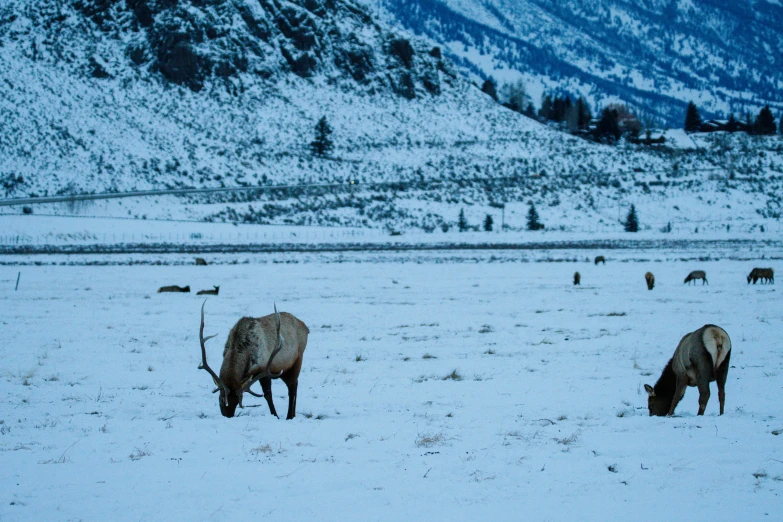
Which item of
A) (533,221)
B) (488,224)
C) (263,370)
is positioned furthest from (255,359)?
(533,221)

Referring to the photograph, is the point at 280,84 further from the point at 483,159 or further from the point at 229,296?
the point at 229,296

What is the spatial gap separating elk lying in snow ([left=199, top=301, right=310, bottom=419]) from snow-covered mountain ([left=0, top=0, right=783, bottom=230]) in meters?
59.8

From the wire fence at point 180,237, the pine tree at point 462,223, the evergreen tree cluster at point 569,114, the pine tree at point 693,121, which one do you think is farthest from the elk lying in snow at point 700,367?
the pine tree at point 693,121

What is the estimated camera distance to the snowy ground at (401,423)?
6.07m

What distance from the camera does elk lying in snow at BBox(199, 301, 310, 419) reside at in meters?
8.36

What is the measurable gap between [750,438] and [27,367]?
11.5 meters

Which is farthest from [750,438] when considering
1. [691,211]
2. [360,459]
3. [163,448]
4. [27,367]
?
[691,211]

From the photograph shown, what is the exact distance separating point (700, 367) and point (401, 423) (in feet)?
12.7

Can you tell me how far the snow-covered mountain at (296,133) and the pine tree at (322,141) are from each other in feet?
5.63

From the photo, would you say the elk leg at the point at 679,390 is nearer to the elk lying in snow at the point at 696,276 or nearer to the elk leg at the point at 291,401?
the elk leg at the point at 291,401

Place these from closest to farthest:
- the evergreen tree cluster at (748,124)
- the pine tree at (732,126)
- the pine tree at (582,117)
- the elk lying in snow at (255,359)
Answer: the elk lying in snow at (255,359) → the evergreen tree cluster at (748,124) → the pine tree at (732,126) → the pine tree at (582,117)

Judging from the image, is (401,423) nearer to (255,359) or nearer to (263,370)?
(263,370)

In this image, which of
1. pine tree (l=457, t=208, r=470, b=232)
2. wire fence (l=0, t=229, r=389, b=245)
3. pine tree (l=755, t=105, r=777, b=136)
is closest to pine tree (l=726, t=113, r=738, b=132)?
pine tree (l=755, t=105, r=777, b=136)

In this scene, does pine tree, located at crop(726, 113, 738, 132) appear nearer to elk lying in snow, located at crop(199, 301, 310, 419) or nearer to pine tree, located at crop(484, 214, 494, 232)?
pine tree, located at crop(484, 214, 494, 232)
